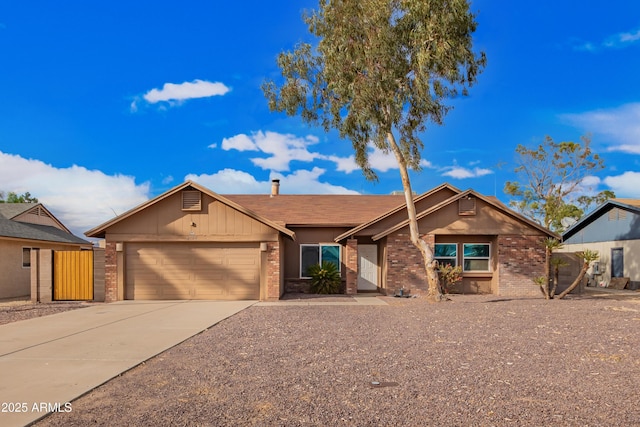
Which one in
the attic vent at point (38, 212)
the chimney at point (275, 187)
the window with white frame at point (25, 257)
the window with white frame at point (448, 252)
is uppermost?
the chimney at point (275, 187)

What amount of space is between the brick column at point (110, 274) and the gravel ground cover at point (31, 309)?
809 millimetres

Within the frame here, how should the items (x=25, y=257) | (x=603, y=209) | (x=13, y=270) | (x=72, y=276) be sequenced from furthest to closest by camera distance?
1. (x=603, y=209)
2. (x=25, y=257)
3. (x=13, y=270)
4. (x=72, y=276)

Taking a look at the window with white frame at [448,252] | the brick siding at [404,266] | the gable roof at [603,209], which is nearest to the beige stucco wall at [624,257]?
the gable roof at [603,209]

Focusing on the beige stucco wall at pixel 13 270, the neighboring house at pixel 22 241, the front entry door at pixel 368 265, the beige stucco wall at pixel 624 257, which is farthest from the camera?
the beige stucco wall at pixel 624 257

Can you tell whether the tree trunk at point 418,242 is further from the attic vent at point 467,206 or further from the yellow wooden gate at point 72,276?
the yellow wooden gate at point 72,276

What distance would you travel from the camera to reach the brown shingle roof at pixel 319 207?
71.6 feet

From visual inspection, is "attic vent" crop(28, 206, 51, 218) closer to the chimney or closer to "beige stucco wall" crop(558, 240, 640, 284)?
the chimney

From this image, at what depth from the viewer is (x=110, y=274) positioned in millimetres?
17109

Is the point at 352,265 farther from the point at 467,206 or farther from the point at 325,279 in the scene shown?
the point at 467,206

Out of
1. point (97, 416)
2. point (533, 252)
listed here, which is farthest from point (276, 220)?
point (97, 416)

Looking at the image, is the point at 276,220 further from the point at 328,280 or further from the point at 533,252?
the point at 533,252

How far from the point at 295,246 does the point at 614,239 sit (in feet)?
60.7

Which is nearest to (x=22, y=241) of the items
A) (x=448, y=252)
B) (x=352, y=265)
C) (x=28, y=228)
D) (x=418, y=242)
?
(x=28, y=228)

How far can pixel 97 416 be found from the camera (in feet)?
16.0
